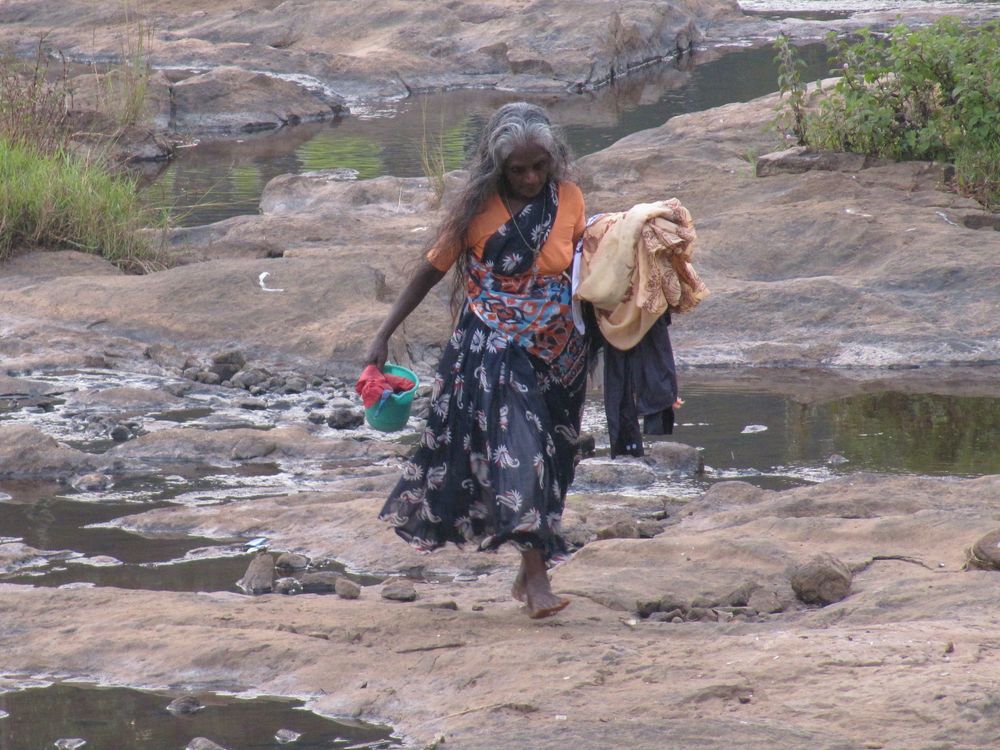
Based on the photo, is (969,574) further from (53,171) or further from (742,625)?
(53,171)

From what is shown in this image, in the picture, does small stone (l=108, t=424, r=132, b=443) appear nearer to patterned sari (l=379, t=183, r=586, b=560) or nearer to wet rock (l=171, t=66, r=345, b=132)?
patterned sari (l=379, t=183, r=586, b=560)

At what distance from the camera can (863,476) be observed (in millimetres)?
5520

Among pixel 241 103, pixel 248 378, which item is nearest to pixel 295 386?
pixel 248 378

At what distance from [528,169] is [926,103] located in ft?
22.0

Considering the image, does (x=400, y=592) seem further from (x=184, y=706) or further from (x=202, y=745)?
(x=202, y=745)

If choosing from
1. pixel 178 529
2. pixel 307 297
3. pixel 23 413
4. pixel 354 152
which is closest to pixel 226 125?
pixel 354 152

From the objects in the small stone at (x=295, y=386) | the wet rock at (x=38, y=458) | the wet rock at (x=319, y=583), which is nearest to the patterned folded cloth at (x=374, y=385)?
the wet rock at (x=319, y=583)

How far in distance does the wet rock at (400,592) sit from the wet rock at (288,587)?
0.31m

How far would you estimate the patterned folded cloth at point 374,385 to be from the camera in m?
4.02

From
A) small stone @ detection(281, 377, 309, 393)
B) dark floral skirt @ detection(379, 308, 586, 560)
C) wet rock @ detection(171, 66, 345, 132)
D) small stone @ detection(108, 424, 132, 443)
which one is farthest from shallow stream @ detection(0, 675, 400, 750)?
wet rock @ detection(171, 66, 345, 132)

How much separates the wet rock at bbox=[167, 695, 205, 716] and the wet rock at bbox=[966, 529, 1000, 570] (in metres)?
2.15

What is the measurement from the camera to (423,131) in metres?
15.3

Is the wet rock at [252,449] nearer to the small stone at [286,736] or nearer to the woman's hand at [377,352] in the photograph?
the woman's hand at [377,352]

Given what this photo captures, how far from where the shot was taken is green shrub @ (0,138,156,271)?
885cm
